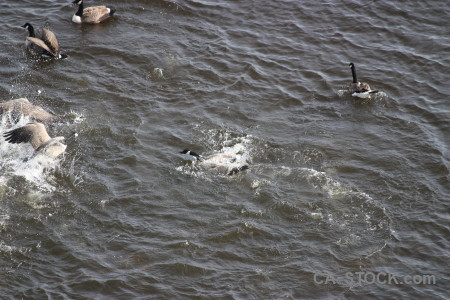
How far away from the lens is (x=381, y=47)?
17453 mm

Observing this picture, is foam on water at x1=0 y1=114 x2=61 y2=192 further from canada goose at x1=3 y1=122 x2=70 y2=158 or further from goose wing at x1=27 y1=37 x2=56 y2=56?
goose wing at x1=27 y1=37 x2=56 y2=56

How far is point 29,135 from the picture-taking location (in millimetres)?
12523

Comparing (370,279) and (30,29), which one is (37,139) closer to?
(30,29)

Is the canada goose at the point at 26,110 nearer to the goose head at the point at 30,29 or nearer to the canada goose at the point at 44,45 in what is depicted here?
the canada goose at the point at 44,45

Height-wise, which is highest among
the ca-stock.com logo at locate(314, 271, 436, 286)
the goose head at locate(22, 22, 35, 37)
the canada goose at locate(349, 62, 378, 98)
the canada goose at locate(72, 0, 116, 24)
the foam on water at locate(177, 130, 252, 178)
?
the canada goose at locate(72, 0, 116, 24)

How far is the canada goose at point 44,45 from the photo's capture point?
1548cm

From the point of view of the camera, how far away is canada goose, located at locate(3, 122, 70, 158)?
12.3 metres

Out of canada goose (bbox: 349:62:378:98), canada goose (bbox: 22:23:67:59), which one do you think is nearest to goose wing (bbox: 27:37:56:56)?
canada goose (bbox: 22:23:67:59)

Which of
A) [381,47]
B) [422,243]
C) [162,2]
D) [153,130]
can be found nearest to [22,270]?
[153,130]

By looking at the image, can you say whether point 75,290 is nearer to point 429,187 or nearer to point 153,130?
point 153,130

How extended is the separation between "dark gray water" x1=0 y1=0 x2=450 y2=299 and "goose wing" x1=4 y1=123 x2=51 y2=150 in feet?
1.11

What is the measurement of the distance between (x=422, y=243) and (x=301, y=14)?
9.48 meters

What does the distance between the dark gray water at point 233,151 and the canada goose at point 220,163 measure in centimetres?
17

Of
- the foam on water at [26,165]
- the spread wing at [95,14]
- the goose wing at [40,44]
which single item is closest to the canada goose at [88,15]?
the spread wing at [95,14]
